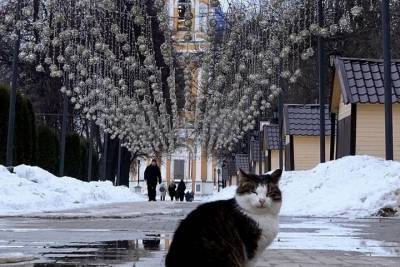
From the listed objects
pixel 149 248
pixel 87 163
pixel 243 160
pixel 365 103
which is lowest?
pixel 243 160

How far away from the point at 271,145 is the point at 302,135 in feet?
38.2

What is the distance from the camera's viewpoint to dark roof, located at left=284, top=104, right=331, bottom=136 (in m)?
40.4

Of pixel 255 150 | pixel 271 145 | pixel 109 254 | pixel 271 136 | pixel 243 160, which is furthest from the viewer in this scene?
pixel 243 160

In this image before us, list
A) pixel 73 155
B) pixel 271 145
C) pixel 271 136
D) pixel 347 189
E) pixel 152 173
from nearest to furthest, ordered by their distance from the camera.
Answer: pixel 347 189 < pixel 152 173 < pixel 73 155 < pixel 271 145 < pixel 271 136

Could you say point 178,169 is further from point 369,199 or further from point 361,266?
point 361,266

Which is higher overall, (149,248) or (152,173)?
(149,248)

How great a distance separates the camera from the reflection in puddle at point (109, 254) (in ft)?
20.7

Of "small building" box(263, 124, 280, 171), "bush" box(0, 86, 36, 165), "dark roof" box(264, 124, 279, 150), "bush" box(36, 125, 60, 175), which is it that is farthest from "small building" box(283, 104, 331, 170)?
"bush" box(0, 86, 36, 165)

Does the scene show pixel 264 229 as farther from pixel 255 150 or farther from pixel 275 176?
pixel 255 150

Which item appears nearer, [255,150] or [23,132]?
[23,132]

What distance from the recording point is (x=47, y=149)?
128 feet

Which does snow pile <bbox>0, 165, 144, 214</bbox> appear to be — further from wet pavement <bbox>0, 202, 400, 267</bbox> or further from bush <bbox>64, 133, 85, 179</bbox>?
bush <bbox>64, 133, 85, 179</bbox>

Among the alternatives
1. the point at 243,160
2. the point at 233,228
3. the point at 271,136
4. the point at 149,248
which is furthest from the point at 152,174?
the point at 243,160

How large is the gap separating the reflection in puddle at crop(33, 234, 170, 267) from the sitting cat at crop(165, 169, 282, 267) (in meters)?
1.42
